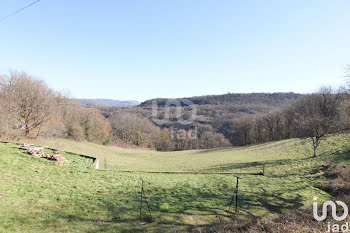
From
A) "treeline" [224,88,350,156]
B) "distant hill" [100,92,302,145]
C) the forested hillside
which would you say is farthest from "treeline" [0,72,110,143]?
"distant hill" [100,92,302,145]

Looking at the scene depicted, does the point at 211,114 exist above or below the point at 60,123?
above

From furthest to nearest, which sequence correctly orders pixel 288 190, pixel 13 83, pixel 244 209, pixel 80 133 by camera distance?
1. pixel 80 133
2. pixel 13 83
3. pixel 288 190
4. pixel 244 209

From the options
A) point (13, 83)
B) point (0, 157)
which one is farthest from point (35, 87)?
point (0, 157)

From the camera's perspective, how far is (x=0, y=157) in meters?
12.4

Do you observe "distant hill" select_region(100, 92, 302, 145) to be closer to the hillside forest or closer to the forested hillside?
the forested hillside

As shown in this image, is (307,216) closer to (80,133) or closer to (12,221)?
(12,221)

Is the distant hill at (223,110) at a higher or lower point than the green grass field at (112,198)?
higher

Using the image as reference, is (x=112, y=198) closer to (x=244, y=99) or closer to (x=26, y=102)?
(x=26, y=102)

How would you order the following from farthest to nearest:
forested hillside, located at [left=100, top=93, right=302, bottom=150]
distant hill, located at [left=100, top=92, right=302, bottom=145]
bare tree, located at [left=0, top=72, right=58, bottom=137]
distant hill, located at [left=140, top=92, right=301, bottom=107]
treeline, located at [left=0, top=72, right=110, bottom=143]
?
distant hill, located at [left=140, top=92, right=301, bottom=107]
distant hill, located at [left=100, top=92, right=302, bottom=145]
forested hillside, located at [left=100, top=93, right=302, bottom=150]
bare tree, located at [left=0, top=72, right=58, bottom=137]
treeline, located at [left=0, top=72, right=110, bottom=143]

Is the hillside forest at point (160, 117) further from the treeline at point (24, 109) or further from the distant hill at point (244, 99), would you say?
the distant hill at point (244, 99)

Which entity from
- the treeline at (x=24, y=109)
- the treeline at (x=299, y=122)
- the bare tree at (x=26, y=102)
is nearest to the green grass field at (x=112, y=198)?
the treeline at (x=299, y=122)

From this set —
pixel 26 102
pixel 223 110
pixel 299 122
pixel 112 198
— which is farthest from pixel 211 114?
pixel 112 198

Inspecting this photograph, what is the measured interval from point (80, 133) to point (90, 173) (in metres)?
35.3

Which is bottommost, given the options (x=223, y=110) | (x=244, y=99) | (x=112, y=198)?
(x=112, y=198)
